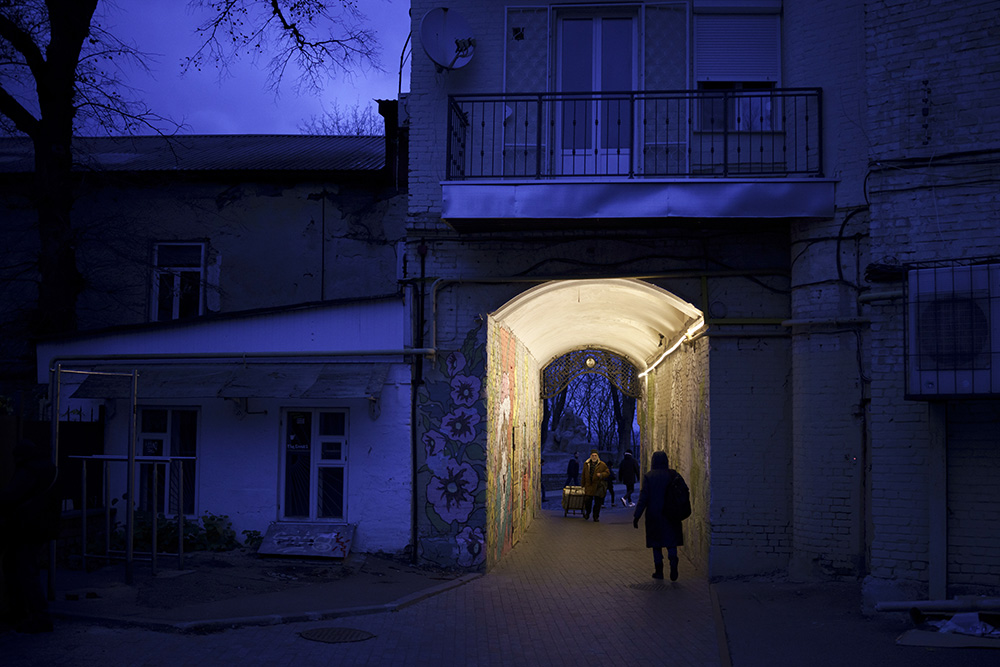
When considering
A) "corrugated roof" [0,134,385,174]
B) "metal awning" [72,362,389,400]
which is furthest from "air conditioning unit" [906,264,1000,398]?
"corrugated roof" [0,134,385,174]

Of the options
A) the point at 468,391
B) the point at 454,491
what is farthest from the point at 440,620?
the point at 468,391

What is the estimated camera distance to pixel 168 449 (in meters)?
12.3

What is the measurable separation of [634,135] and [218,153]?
9179mm

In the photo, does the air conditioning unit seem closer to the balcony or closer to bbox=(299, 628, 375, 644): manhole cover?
the balcony

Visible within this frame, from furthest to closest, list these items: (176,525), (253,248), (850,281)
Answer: (253,248)
(176,525)
(850,281)

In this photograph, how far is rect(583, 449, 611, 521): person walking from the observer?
20578 millimetres

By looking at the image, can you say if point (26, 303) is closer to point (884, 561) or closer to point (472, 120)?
point (472, 120)

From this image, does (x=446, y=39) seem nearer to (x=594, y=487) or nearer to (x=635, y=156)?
(x=635, y=156)

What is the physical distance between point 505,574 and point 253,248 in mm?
7009

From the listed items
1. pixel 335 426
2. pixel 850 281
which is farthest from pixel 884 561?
pixel 335 426

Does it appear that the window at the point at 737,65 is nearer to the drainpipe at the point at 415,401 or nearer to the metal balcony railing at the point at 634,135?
the metal balcony railing at the point at 634,135

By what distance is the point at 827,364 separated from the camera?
33.5 feet

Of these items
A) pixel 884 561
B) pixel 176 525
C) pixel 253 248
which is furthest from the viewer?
pixel 253 248

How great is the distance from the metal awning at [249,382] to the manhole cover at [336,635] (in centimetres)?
348
